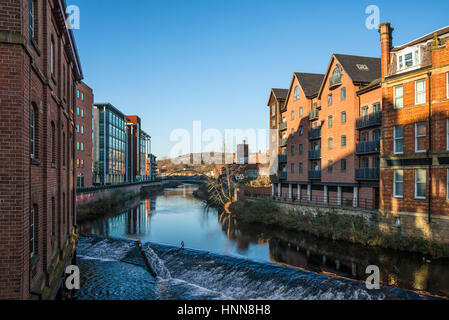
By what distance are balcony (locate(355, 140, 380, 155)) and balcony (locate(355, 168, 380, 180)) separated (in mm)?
1534

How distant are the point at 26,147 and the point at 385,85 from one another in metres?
22.1

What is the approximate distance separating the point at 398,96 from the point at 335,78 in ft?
34.2

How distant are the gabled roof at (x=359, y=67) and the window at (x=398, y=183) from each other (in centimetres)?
1098

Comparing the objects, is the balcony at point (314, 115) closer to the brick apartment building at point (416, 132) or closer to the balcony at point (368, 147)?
the balcony at point (368, 147)

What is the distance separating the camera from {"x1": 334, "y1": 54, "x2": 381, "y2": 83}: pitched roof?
2898cm

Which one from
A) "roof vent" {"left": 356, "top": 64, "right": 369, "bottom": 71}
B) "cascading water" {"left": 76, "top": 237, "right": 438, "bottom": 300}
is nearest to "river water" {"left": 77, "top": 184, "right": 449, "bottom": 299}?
"cascading water" {"left": 76, "top": 237, "right": 438, "bottom": 300}

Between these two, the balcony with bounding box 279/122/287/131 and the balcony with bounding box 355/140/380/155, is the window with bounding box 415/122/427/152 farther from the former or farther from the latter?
the balcony with bounding box 279/122/287/131

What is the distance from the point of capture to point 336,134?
30.9 m

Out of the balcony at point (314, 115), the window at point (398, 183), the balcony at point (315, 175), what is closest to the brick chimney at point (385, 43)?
the window at point (398, 183)

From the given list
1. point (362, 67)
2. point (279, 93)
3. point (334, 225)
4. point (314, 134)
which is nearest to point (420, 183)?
point (334, 225)

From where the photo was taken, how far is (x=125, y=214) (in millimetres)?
41094

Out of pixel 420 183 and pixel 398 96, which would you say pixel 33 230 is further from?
pixel 398 96
